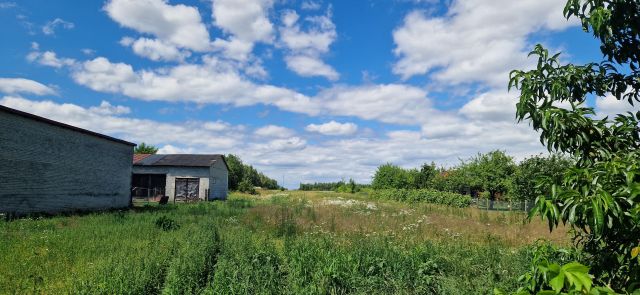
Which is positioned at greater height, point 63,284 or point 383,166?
point 383,166

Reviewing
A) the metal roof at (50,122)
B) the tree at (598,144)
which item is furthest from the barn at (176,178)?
the tree at (598,144)

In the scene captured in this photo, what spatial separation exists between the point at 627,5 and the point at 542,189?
1.53 meters

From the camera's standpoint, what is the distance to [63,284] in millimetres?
7262

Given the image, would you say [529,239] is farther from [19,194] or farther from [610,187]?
[19,194]

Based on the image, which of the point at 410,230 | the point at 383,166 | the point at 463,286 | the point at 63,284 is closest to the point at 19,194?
the point at 63,284

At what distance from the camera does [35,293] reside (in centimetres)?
667

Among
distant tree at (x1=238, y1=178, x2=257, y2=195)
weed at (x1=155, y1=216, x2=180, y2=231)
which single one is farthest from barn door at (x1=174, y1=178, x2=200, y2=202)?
distant tree at (x1=238, y1=178, x2=257, y2=195)

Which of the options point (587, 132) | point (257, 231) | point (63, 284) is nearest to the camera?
point (587, 132)

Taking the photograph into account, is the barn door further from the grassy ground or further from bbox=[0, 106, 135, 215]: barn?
the grassy ground

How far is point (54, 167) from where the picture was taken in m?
20.4

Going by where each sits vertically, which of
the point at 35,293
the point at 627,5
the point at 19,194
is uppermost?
the point at 627,5

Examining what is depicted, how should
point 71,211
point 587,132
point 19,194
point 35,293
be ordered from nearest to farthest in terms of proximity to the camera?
point 587,132
point 35,293
point 19,194
point 71,211

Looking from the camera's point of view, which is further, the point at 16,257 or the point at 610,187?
the point at 16,257

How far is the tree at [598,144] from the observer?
221 centimetres
